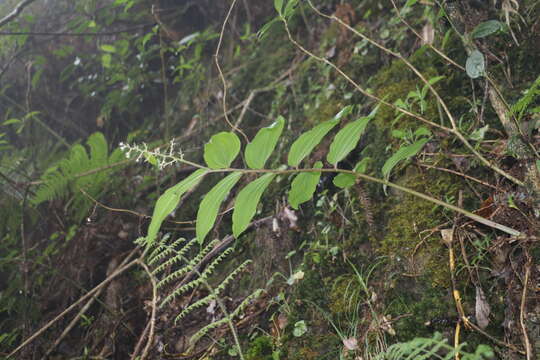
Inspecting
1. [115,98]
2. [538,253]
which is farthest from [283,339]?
[115,98]

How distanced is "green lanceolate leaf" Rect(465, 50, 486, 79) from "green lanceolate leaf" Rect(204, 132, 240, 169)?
104 cm

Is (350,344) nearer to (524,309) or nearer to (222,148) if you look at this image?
(524,309)

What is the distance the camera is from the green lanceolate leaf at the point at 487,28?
156cm

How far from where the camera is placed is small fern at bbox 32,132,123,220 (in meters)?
3.25

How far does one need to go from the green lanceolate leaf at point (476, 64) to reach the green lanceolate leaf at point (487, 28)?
10 centimetres

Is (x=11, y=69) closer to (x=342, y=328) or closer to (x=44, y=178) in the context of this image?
(x=44, y=178)

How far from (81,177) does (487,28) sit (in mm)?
2989

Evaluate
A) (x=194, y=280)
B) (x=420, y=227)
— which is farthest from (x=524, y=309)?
(x=194, y=280)

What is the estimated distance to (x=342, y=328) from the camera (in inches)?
63.9

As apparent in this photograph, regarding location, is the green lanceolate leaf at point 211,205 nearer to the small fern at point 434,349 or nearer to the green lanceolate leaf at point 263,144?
the green lanceolate leaf at point 263,144

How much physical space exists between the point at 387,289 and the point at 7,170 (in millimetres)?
4458

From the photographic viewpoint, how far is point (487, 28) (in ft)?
5.23

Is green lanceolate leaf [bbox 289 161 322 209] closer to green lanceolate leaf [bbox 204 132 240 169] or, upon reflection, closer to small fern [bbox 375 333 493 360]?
green lanceolate leaf [bbox 204 132 240 169]

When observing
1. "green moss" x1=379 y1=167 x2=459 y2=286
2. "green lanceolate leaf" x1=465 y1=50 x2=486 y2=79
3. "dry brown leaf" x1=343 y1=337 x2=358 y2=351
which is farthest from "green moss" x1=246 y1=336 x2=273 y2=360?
"green lanceolate leaf" x1=465 y1=50 x2=486 y2=79
